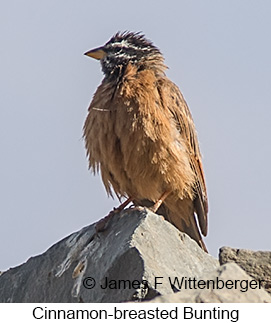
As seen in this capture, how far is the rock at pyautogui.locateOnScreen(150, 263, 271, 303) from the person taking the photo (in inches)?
190

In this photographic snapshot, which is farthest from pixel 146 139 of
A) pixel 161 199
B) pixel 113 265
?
pixel 113 265

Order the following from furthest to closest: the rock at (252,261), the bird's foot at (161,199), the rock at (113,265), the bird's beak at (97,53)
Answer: the bird's beak at (97,53) → the bird's foot at (161,199) → the rock at (252,261) → the rock at (113,265)

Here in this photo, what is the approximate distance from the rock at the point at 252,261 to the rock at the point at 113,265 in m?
0.15

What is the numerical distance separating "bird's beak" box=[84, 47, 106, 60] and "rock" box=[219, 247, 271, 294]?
10.3 feet

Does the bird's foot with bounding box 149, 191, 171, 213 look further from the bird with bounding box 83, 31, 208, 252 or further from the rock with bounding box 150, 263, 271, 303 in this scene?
the rock with bounding box 150, 263, 271, 303

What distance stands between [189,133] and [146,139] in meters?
0.96

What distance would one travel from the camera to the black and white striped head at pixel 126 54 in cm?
912

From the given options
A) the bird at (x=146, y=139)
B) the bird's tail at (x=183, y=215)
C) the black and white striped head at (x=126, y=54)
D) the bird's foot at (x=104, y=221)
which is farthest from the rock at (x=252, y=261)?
the black and white striped head at (x=126, y=54)

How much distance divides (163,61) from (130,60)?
0.35 m

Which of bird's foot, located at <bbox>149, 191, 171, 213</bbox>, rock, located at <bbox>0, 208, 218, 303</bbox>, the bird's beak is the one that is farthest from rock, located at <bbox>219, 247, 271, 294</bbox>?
the bird's beak

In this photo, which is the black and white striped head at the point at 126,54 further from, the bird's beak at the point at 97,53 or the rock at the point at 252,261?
the rock at the point at 252,261

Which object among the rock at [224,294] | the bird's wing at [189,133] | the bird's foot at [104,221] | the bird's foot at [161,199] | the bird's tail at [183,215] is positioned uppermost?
the bird's wing at [189,133]

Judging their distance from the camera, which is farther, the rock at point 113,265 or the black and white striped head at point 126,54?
the black and white striped head at point 126,54
